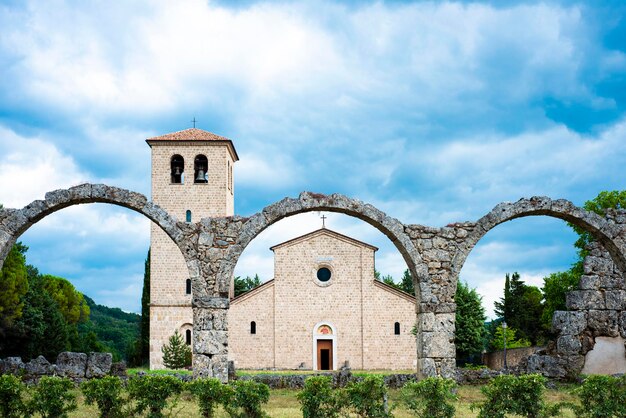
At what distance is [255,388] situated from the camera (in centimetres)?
985

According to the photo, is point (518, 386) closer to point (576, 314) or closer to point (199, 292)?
point (199, 292)

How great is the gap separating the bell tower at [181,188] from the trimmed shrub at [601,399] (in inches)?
1029

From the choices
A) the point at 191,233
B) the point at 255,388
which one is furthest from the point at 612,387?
the point at 191,233

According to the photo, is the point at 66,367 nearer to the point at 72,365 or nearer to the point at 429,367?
the point at 72,365

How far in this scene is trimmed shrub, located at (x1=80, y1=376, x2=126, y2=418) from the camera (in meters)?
9.81

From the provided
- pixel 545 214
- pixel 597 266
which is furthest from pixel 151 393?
pixel 597 266

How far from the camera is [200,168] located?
119 feet

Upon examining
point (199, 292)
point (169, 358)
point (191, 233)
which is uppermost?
point (191, 233)

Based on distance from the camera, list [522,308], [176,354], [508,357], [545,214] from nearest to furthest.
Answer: [545,214] < [508,357] < [176,354] < [522,308]

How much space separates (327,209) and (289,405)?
3.87 meters

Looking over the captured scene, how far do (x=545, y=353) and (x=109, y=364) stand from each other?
11.2m

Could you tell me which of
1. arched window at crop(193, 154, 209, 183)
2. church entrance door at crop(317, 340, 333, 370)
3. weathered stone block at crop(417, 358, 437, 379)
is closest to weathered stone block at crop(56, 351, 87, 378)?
weathered stone block at crop(417, 358, 437, 379)

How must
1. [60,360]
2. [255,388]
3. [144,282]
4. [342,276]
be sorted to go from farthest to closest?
[144,282] < [342,276] < [60,360] < [255,388]

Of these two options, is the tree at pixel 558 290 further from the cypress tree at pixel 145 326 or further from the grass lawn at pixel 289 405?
the cypress tree at pixel 145 326
